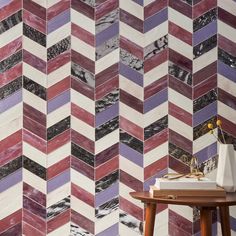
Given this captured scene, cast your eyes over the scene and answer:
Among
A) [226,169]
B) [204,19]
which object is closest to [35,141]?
[226,169]

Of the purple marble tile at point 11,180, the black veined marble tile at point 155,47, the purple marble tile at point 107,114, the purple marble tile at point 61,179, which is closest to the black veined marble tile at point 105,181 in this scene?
the purple marble tile at point 61,179

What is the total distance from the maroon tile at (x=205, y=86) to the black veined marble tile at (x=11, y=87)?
0.81m

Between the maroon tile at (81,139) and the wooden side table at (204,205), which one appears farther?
the maroon tile at (81,139)

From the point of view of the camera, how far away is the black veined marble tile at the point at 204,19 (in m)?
2.43

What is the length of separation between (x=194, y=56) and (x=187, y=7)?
0.23 meters

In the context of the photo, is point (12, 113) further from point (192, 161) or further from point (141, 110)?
point (192, 161)

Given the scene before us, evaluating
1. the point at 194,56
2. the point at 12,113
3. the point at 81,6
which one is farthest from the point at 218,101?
the point at 12,113

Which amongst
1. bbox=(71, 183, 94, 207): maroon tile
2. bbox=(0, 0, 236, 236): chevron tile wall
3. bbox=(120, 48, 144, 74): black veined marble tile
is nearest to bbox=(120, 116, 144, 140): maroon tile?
bbox=(0, 0, 236, 236): chevron tile wall

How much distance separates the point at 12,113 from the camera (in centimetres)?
240

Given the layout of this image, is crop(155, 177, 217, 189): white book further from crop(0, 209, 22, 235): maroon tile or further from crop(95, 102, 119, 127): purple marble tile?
crop(0, 209, 22, 235): maroon tile

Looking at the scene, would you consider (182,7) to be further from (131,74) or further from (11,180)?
(11,180)

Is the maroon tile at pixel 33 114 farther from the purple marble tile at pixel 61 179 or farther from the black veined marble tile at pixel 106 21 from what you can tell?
the black veined marble tile at pixel 106 21

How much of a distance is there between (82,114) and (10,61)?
1.36ft

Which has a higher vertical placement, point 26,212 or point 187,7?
point 187,7
